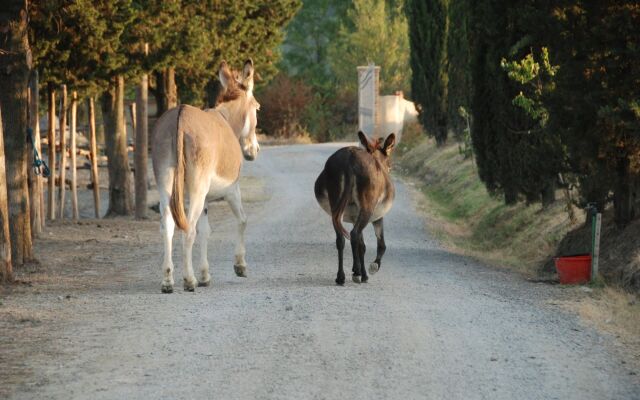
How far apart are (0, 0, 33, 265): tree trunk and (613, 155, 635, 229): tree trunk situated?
7.63 meters

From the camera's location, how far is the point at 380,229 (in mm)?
14383


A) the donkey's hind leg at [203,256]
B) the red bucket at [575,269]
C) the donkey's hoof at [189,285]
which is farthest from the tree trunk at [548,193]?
the donkey's hoof at [189,285]

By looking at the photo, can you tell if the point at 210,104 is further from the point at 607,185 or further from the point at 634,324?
the point at 634,324

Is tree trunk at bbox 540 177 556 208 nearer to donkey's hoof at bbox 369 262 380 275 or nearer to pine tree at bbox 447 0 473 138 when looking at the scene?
donkey's hoof at bbox 369 262 380 275

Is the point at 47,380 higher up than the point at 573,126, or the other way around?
the point at 573,126

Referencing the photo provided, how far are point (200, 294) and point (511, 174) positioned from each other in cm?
1026

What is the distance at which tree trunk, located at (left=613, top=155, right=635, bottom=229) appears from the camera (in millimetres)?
14664

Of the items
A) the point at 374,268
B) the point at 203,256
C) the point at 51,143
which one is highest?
the point at 51,143

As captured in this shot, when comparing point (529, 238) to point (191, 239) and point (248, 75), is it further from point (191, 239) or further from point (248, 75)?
point (191, 239)

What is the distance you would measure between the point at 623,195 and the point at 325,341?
6815 mm

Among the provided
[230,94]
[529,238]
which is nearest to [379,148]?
[230,94]

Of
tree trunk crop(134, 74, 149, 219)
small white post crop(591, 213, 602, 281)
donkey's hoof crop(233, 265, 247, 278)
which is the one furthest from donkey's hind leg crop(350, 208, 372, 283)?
tree trunk crop(134, 74, 149, 219)

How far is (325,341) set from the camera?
9539 mm

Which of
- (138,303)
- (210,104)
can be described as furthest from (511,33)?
(210,104)
